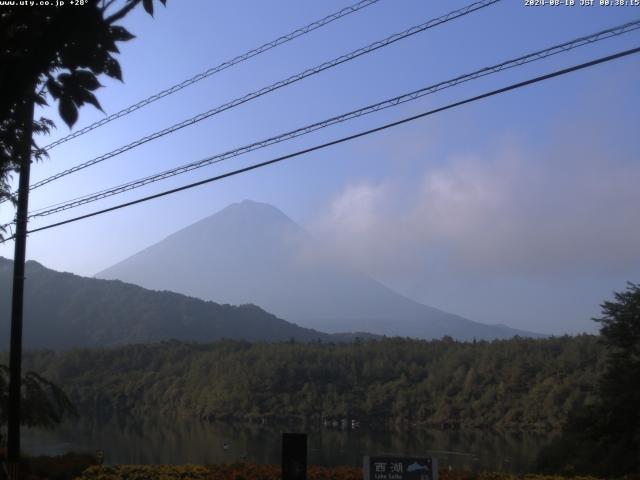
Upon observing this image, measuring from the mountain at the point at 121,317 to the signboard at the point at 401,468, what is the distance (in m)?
148

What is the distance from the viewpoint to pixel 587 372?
56.4 metres

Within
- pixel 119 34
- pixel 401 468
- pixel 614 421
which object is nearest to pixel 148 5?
pixel 119 34

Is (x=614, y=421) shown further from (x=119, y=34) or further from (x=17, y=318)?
(x=119, y=34)

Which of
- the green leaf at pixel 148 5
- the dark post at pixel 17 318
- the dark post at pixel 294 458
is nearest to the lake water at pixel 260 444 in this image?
the dark post at pixel 17 318

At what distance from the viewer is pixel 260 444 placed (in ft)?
144

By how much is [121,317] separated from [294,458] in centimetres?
16801

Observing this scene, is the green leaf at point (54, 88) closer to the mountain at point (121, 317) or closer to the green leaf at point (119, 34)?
the green leaf at point (119, 34)

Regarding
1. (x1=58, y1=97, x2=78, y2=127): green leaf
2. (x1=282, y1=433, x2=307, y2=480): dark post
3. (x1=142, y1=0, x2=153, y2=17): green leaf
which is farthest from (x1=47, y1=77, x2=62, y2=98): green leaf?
(x1=282, y1=433, x2=307, y2=480): dark post

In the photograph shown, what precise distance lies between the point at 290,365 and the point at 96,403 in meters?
23.8

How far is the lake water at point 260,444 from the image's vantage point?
3206 centimetres

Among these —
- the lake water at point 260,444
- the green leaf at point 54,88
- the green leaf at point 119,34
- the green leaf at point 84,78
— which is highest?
the green leaf at point 119,34

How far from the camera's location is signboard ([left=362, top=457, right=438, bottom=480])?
9227mm

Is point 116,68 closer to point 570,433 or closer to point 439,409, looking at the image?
point 570,433

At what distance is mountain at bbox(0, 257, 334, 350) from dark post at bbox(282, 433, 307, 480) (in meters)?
148
